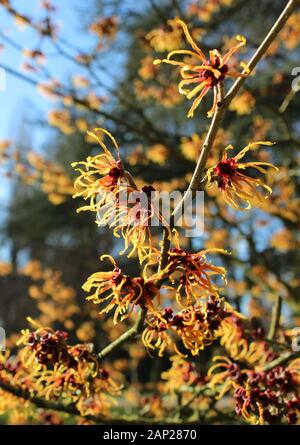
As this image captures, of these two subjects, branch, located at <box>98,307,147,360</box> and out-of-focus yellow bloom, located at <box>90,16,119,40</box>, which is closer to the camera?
branch, located at <box>98,307,147,360</box>

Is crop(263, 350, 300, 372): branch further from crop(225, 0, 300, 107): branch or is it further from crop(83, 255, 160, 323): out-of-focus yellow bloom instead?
crop(225, 0, 300, 107): branch

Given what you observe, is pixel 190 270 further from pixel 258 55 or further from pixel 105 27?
pixel 105 27

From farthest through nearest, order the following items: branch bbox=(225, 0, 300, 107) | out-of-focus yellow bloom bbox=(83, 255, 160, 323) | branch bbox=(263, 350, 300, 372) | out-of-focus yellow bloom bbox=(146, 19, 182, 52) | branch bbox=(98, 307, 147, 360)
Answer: out-of-focus yellow bloom bbox=(146, 19, 182, 52) < branch bbox=(263, 350, 300, 372) < branch bbox=(98, 307, 147, 360) < out-of-focus yellow bloom bbox=(83, 255, 160, 323) < branch bbox=(225, 0, 300, 107)

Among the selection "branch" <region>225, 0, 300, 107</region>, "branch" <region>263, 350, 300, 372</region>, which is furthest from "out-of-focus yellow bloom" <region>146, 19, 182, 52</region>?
"branch" <region>263, 350, 300, 372</region>

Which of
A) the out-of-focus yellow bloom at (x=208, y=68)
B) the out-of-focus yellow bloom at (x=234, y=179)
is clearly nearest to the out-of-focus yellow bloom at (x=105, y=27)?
the out-of-focus yellow bloom at (x=208, y=68)

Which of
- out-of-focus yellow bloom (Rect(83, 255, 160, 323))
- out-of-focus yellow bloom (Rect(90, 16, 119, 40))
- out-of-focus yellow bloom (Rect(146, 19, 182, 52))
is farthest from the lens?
out-of-focus yellow bloom (Rect(90, 16, 119, 40))

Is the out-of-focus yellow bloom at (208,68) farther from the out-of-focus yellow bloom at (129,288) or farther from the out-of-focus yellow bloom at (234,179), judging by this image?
the out-of-focus yellow bloom at (129,288)

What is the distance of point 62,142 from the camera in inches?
446

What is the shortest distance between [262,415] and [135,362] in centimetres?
804

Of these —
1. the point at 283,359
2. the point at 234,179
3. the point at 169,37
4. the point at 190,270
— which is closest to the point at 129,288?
the point at 190,270

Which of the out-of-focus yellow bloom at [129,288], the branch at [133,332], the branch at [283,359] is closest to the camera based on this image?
the out-of-focus yellow bloom at [129,288]

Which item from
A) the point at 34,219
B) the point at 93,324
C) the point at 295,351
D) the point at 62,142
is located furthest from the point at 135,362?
the point at 295,351

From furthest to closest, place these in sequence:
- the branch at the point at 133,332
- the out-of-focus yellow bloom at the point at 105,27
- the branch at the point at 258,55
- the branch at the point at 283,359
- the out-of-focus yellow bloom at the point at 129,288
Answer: the out-of-focus yellow bloom at the point at 105,27 < the branch at the point at 283,359 < the branch at the point at 133,332 < the out-of-focus yellow bloom at the point at 129,288 < the branch at the point at 258,55
